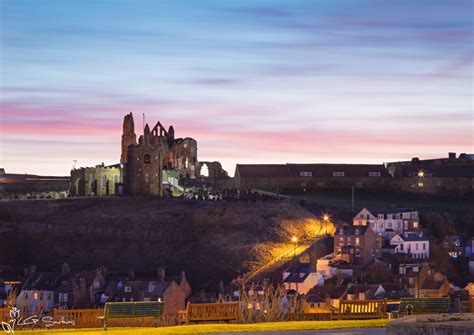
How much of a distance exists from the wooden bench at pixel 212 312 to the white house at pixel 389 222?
53.6 m

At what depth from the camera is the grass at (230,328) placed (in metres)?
26.2

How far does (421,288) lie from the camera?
213 ft

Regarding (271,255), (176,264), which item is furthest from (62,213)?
(271,255)

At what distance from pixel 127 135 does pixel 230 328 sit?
8106cm

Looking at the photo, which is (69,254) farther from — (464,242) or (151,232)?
(464,242)

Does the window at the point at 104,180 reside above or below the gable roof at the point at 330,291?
above

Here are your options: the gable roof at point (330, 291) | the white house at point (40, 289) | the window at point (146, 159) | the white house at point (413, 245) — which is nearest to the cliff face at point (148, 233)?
the window at point (146, 159)

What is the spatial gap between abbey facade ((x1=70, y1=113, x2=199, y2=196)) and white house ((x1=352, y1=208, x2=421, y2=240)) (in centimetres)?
2177

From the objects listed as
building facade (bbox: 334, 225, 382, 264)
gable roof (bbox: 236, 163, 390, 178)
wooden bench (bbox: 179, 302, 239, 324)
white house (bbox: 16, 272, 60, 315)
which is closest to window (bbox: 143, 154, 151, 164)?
gable roof (bbox: 236, 163, 390, 178)

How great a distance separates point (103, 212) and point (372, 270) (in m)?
30.8

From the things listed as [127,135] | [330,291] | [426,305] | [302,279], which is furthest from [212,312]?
[127,135]

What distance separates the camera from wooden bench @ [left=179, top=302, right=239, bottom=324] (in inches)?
1150

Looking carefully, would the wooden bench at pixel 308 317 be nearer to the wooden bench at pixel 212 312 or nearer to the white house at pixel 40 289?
the wooden bench at pixel 212 312

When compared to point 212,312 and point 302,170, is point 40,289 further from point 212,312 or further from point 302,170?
point 302,170
